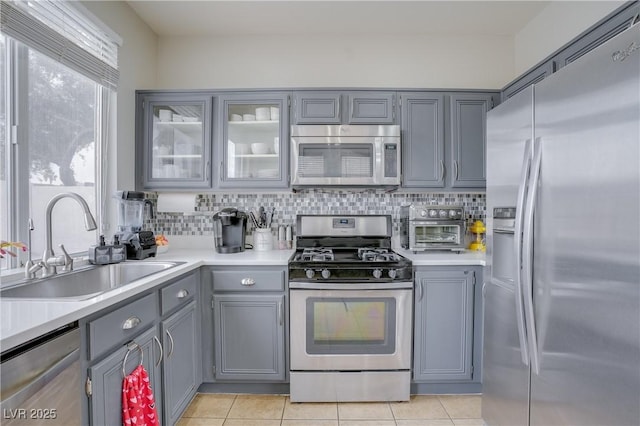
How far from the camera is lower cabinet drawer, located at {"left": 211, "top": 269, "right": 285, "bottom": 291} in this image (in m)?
2.00

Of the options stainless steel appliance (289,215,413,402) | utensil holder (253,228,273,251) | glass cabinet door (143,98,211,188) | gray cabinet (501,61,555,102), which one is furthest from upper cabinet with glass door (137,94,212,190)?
gray cabinet (501,61,555,102)

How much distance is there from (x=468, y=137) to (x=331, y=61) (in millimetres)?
1268

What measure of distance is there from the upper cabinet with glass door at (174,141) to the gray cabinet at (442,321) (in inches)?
67.8

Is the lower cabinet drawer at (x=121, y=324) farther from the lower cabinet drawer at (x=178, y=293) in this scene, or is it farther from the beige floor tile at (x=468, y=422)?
the beige floor tile at (x=468, y=422)

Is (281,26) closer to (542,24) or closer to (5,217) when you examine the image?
(542,24)

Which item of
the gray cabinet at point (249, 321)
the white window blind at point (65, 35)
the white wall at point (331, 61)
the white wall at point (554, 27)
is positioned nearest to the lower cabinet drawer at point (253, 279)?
the gray cabinet at point (249, 321)

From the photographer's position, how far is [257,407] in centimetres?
197

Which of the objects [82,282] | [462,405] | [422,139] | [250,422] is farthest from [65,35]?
[462,405]

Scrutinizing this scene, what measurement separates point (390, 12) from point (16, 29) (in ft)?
7.26

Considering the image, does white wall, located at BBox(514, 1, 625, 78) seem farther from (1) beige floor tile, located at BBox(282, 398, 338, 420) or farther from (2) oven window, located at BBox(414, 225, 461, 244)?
(1) beige floor tile, located at BBox(282, 398, 338, 420)

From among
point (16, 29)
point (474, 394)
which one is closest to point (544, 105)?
point (474, 394)

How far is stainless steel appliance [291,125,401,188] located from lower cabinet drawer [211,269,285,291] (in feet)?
2.18

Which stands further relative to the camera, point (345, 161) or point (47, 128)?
point (345, 161)

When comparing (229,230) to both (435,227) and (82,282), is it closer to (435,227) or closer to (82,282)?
(82,282)
